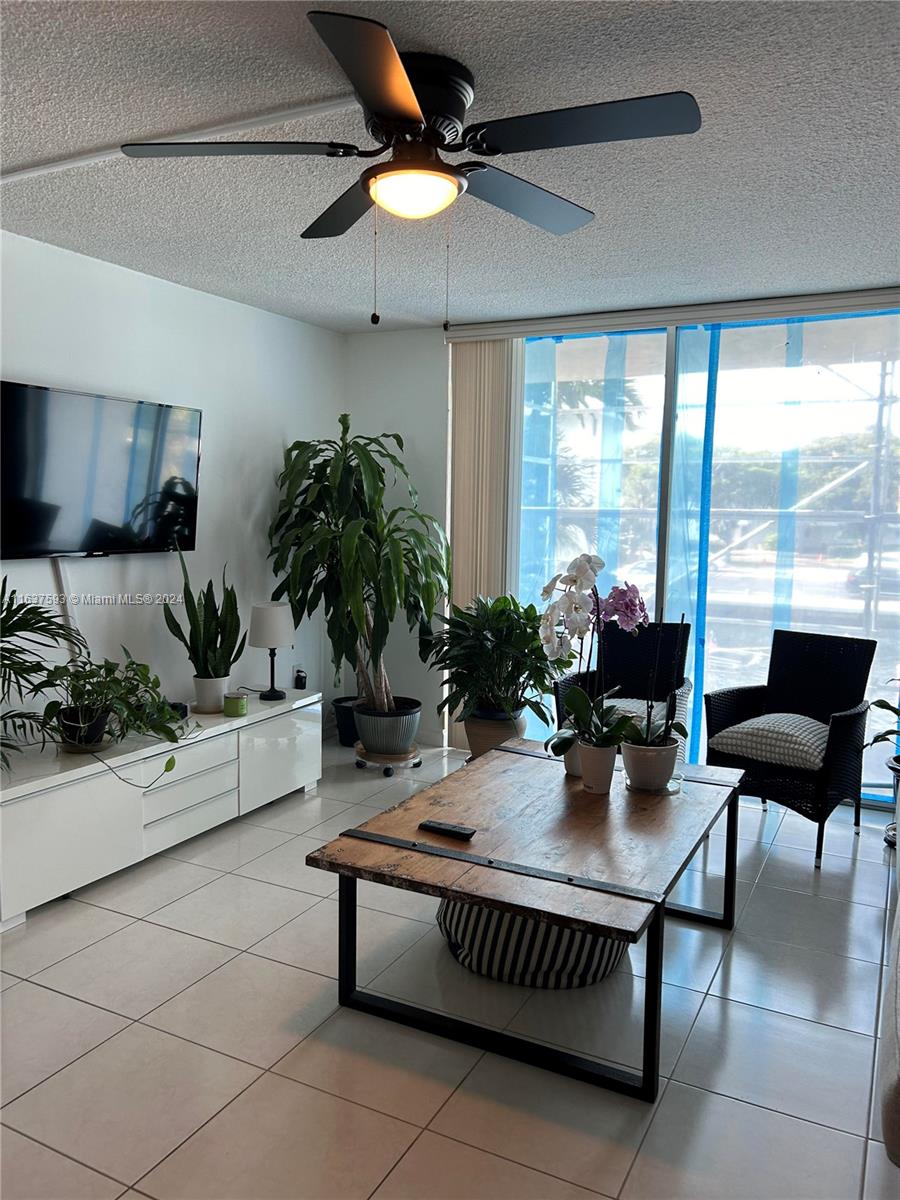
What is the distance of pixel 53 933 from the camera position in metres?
3.01

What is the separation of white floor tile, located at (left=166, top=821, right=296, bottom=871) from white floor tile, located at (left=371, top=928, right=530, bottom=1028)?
105cm

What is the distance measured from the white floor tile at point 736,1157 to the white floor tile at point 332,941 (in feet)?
3.34

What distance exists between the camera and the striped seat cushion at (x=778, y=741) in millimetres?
3654

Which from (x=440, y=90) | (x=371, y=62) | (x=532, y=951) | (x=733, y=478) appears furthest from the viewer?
(x=733, y=478)

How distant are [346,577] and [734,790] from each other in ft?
7.09

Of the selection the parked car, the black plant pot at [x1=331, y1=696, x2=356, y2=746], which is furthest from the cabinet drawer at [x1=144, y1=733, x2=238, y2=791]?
the parked car

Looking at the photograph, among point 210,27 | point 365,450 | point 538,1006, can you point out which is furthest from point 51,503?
point 538,1006

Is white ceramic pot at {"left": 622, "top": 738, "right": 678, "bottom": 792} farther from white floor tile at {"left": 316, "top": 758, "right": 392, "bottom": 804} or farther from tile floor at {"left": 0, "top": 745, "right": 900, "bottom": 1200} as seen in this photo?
white floor tile at {"left": 316, "top": 758, "right": 392, "bottom": 804}

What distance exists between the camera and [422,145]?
198 centimetres

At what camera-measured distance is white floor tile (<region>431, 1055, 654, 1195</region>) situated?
6.54 feet

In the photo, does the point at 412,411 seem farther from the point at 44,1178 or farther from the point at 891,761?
the point at 44,1178

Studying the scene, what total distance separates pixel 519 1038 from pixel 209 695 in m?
2.26

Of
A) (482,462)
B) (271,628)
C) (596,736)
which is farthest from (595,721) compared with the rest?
(482,462)

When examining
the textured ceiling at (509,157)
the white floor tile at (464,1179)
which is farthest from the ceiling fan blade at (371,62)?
the white floor tile at (464,1179)
